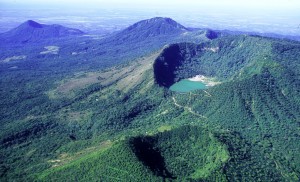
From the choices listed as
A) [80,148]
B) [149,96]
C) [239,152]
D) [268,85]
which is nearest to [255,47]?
[268,85]

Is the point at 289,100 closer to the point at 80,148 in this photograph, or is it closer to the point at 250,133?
the point at 250,133

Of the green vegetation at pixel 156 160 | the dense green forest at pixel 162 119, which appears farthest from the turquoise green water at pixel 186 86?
the green vegetation at pixel 156 160

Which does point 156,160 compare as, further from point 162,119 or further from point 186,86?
point 186,86

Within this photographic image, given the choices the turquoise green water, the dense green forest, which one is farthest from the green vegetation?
the turquoise green water

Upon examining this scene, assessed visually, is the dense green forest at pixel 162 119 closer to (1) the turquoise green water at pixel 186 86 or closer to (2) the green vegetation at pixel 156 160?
(2) the green vegetation at pixel 156 160

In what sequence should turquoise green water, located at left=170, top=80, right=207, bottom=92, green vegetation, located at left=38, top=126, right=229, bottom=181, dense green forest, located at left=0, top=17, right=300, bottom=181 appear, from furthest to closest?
turquoise green water, located at left=170, top=80, right=207, bottom=92, dense green forest, located at left=0, top=17, right=300, bottom=181, green vegetation, located at left=38, top=126, right=229, bottom=181

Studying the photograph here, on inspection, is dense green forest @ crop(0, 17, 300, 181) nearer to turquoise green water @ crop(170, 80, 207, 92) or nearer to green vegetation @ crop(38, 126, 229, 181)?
green vegetation @ crop(38, 126, 229, 181)

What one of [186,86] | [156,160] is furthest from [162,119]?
[186,86]
